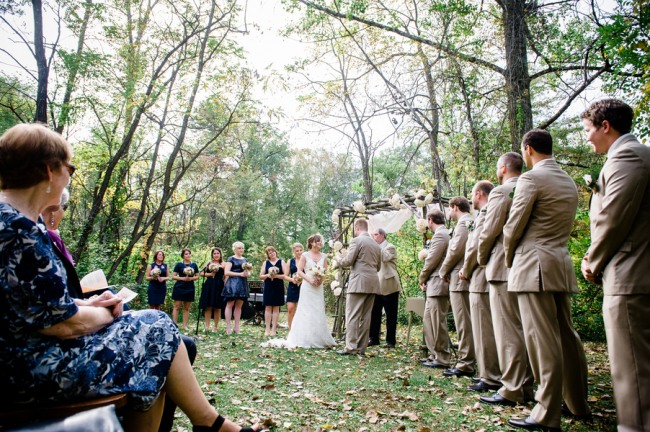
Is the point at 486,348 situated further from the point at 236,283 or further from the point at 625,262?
the point at 236,283

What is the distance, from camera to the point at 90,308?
1885 millimetres

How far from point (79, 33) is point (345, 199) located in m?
26.3

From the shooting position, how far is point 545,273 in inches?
141

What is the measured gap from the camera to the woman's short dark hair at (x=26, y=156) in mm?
1846

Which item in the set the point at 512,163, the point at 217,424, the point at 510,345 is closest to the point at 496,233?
the point at 512,163

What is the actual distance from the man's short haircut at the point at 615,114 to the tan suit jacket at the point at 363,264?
5.27 metres

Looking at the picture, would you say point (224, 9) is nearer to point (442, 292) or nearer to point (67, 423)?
point (442, 292)

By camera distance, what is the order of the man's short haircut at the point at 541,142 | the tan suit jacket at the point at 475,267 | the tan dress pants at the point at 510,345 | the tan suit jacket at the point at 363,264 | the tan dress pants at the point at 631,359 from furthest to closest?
1. the tan suit jacket at the point at 363,264
2. the tan suit jacket at the point at 475,267
3. the tan dress pants at the point at 510,345
4. the man's short haircut at the point at 541,142
5. the tan dress pants at the point at 631,359

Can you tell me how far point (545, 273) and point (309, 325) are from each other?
20.0 feet

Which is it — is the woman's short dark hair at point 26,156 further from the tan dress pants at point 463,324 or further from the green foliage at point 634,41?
the green foliage at point 634,41

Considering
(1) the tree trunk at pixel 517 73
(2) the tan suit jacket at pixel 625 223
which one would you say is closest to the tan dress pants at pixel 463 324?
(2) the tan suit jacket at pixel 625 223

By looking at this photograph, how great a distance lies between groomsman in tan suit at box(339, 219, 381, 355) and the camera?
7938 millimetres

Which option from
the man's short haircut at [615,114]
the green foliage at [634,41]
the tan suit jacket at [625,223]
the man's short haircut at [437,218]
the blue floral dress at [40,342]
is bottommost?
the blue floral dress at [40,342]

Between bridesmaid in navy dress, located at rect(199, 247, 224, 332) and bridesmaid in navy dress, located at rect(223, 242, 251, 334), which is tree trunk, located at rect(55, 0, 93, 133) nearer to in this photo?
bridesmaid in navy dress, located at rect(199, 247, 224, 332)
